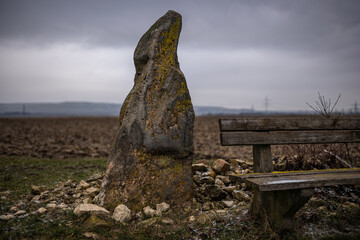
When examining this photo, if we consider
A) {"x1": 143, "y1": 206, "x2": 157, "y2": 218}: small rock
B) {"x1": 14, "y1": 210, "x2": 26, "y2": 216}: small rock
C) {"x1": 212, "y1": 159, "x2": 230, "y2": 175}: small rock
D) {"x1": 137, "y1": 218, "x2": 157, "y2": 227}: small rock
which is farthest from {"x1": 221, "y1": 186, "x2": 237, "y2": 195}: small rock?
{"x1": 14, "y1": 210, "x2": 26, "y2": 216}: small rock

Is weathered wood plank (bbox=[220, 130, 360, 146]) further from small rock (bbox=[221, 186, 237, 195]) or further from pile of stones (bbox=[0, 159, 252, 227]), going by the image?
small rock (bbox=[221, 186, 237, 195])

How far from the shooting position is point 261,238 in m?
3.21

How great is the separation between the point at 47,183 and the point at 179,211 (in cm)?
323

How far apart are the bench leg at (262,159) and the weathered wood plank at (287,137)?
3.8 inches

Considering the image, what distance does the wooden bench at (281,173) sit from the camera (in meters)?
3.06

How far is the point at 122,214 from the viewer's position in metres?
3.66

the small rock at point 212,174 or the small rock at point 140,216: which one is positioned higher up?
the small rock at point 212,174

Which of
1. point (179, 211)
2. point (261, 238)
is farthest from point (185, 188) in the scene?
point (261, 238)

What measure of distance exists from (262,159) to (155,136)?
150cm

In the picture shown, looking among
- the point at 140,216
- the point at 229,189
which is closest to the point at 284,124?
the point at 229,189

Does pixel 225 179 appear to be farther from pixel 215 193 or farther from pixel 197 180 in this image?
pixel 215 193

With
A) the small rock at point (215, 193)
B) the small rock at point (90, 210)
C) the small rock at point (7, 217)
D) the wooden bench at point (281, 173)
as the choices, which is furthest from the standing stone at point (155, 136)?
the small rock at point (7, 217)

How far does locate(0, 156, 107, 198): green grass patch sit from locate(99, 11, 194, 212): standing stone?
6.94 ft

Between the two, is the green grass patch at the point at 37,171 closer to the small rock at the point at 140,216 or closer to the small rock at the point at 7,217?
the small rock at the point at 7,217
